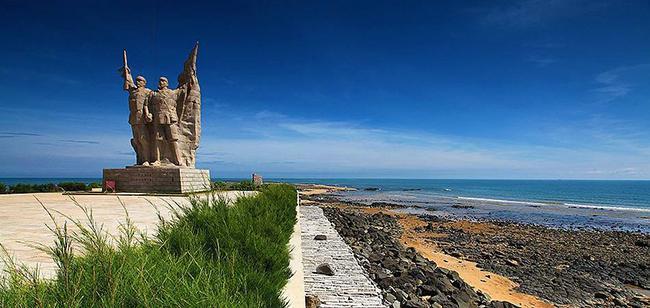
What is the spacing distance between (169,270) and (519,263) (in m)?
11.9

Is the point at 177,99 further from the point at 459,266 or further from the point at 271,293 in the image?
the point at 271,293

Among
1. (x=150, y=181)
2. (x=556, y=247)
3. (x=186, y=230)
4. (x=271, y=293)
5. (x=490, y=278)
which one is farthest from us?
(x=150, y=181)

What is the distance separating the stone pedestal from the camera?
16422 mm

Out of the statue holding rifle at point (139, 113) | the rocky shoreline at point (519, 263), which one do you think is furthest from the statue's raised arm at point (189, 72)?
the rocky shoreline at point (519, 263)

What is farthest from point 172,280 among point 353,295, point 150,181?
point 150,181

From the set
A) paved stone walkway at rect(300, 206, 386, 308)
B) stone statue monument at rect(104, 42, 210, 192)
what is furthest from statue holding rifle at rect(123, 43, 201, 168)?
paved stone walkway at rect(300, 206, 386, 308)

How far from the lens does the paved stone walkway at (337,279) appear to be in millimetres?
4794

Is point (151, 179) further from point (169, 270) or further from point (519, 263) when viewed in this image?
point (169, 270)

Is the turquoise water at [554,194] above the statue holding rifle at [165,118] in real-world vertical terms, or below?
below

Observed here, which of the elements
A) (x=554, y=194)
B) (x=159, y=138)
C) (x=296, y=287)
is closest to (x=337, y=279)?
(x=296, y=287)

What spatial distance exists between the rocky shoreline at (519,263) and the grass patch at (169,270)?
7.25ft

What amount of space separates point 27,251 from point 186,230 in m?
2.97

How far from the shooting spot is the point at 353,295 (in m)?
4.96

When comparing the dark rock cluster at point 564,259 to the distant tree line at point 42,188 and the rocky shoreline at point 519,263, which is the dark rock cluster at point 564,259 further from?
the distant tree line at point 42,188
